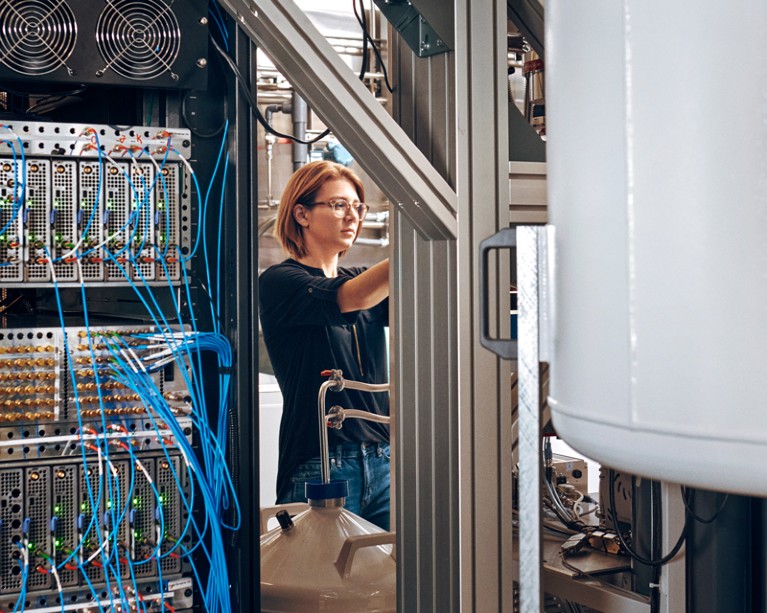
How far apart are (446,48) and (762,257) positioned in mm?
1051

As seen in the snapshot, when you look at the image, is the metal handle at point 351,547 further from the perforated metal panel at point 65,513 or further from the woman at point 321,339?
the woman at point 321,339

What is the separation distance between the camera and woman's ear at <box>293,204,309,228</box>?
3.80m

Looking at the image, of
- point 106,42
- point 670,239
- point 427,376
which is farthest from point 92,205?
point 670,239

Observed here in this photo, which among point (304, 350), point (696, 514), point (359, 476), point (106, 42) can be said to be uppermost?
point (106, 42)

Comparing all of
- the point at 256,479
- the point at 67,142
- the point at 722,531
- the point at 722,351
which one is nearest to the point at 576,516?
the point at 722,531

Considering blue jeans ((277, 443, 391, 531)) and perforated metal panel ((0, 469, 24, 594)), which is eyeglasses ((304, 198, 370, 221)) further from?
perforated metal panel ((0, 469, 24, 594))

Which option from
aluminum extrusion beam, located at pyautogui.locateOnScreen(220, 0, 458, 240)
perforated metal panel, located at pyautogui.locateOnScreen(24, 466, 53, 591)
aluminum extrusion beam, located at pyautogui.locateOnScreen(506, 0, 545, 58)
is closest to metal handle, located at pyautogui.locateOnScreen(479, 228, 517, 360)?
aluminum extrusion beam, located at pyautogui.locateOnScreen(220, 0, 458, 240)

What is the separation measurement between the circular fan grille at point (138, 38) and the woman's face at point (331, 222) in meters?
1.79

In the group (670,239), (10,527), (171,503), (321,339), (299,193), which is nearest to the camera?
(670,239)

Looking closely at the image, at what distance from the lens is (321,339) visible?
3.63m

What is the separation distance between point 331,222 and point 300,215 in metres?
0.14

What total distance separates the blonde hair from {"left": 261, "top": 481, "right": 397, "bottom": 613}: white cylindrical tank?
1.55m

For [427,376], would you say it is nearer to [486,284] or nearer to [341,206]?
[486,284]

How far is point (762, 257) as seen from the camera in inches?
27.0
